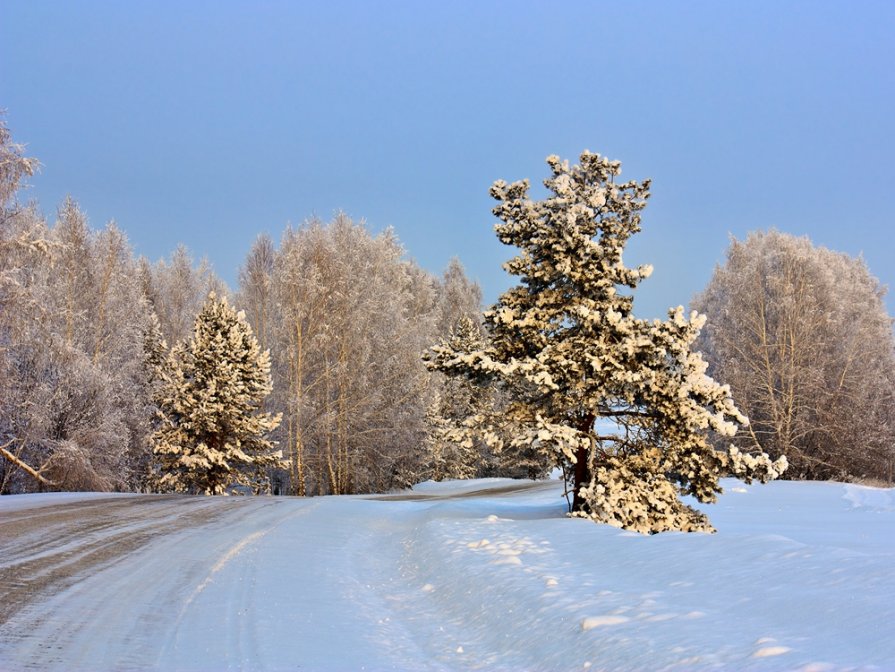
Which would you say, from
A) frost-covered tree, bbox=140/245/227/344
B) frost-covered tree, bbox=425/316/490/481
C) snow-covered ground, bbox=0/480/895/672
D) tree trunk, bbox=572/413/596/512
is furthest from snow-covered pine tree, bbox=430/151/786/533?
frost-covered tree, bbox=140/245/227/344

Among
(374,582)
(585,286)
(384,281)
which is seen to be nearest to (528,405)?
(585,286)

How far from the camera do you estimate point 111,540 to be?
1047 centimetres

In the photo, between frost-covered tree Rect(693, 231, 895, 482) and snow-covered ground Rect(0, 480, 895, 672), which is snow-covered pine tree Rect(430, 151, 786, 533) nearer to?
snow-covered ground Rect(0, 480, 895, 672)

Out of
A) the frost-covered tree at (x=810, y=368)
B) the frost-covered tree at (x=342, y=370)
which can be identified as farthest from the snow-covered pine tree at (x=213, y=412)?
the frost-covered tree at (x=810, y=368)

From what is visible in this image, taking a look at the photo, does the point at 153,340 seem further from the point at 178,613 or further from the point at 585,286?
the point at 178,613

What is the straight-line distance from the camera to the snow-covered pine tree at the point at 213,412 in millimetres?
24703

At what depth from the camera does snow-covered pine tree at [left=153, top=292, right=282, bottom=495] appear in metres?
24.7

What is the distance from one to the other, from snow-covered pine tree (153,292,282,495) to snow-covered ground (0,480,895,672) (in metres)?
12.4

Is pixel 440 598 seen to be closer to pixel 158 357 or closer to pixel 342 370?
pixel 342 370

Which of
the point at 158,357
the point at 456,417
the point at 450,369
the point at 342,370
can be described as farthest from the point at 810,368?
the point at 158,357

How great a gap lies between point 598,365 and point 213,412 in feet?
56.7

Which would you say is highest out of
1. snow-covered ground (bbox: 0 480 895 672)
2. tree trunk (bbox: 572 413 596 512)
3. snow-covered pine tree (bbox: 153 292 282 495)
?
snow-covered pine tree (bbox: 153 292 282 495)

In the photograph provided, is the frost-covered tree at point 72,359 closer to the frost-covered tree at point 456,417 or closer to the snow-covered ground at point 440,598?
the snow-covered ground at point 440,598

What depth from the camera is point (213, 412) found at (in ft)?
81.3
